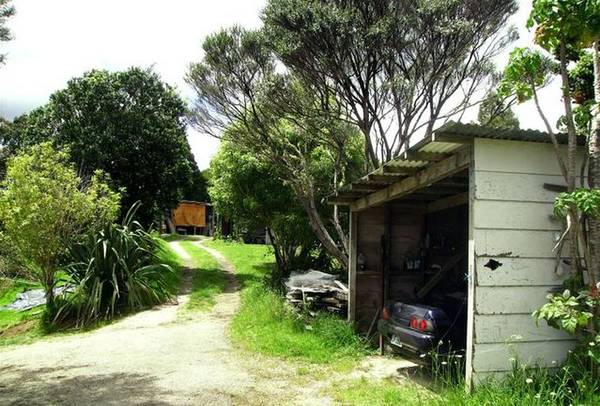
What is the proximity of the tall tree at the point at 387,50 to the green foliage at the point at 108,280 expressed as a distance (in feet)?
20.4

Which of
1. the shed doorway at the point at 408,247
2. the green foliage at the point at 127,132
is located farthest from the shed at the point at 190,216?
the shed doorway at the point at 408,247

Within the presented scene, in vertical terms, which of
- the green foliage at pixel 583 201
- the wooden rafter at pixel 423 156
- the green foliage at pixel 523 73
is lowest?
the green foliage at pixel 583 201

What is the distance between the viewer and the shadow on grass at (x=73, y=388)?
19.0 feet

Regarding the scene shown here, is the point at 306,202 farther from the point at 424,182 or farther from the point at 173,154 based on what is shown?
the point at 173,154

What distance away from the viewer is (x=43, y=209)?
1148 cm

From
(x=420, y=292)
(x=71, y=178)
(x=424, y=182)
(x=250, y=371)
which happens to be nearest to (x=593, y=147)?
(x=424, y=182)

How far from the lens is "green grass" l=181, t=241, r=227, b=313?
13137 mm

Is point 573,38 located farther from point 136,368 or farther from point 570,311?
point 136,368

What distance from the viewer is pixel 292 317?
32.3ft

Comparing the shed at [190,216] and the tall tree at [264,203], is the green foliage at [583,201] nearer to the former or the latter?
the tall tree at [264,203]

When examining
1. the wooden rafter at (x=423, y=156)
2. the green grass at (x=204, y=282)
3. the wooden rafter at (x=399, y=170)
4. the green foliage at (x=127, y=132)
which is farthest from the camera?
the green foliage at (x=127, y=132)

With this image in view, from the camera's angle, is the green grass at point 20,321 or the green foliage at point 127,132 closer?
the green grass at point 20,321

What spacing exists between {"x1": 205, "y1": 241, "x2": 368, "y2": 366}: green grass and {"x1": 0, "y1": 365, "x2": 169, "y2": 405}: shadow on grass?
2267 millimetres

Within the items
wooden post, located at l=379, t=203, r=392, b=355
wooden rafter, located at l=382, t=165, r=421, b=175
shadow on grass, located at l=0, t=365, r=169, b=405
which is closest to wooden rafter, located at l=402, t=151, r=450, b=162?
wooden rafter, located at l=382, t=165, r=421, b=175
